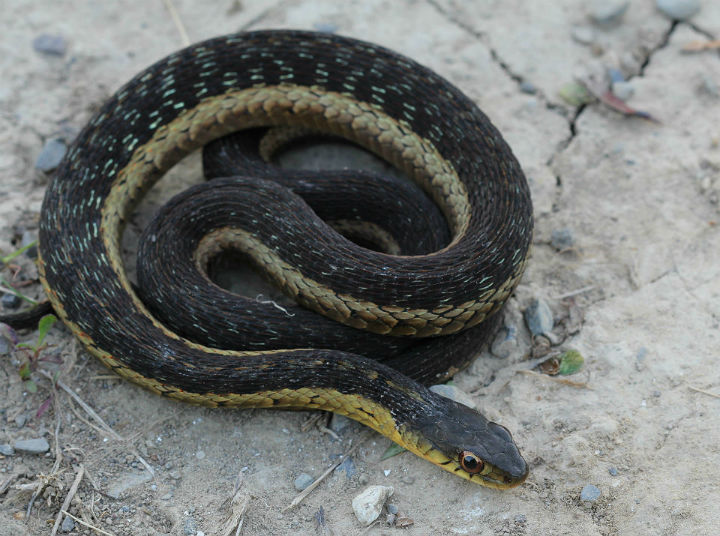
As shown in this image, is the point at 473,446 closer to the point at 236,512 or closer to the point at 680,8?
the point at 236,512

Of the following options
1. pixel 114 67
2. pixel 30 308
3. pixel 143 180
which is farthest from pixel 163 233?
pixel 114 67

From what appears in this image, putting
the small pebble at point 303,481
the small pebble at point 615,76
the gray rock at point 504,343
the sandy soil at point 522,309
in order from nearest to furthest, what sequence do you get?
the sandy soil at point 522,309
the small pebble at point 303,481
the gray rock at point 504,343
the small pebble at point 615,76

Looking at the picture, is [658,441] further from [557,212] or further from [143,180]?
[143,180]

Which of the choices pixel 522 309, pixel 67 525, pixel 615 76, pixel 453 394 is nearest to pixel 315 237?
pixel 453 394

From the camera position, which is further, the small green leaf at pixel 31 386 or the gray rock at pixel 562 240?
the gray rock at pixel 562 240

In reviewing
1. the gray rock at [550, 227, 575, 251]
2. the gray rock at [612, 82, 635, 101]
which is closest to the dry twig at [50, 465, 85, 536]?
the gray rock at [550, 227, 575, 251]

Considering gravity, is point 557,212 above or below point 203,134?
above

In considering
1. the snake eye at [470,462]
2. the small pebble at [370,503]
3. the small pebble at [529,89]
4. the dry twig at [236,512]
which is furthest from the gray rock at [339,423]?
the small pebble at [529,89]

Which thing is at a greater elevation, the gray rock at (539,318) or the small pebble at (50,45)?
the gray rock at (539,318)

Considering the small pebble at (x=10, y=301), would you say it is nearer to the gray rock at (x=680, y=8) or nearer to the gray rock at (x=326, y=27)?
the gray rock at (x=326, y=27)
